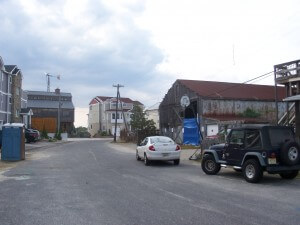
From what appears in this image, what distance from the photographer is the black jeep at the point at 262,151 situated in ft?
41.4

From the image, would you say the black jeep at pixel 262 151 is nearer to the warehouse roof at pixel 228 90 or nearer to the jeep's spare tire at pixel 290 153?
the jeep's spare tire at pixel 290 153

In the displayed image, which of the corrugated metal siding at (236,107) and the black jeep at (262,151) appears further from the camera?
the corrugated metal siding at (236,107)

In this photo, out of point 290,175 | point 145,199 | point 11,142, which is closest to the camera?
point 145,199

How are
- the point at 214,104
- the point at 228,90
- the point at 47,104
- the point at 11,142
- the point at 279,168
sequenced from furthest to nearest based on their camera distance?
the point at 47,104 → the point at 228,90 → the point at 214,104 → the point at 11,142 → the point at 279,168

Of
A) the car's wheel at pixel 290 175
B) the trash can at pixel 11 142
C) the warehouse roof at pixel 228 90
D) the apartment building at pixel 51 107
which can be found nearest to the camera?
the car's wheel at pixel 290 175

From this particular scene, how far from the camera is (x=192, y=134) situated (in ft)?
127

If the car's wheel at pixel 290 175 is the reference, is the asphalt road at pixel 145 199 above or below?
below

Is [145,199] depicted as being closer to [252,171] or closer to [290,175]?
[252,171]

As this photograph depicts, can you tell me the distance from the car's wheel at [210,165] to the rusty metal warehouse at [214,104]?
2131 centimetres

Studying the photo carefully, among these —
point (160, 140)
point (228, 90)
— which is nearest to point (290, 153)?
point (160, 140)

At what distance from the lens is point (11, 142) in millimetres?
22391

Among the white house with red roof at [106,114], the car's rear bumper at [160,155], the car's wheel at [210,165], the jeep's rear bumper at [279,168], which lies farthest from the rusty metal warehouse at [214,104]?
the white house with red roof at [106,114]

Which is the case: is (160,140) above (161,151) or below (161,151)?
above

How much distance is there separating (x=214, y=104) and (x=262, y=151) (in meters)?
28.4
